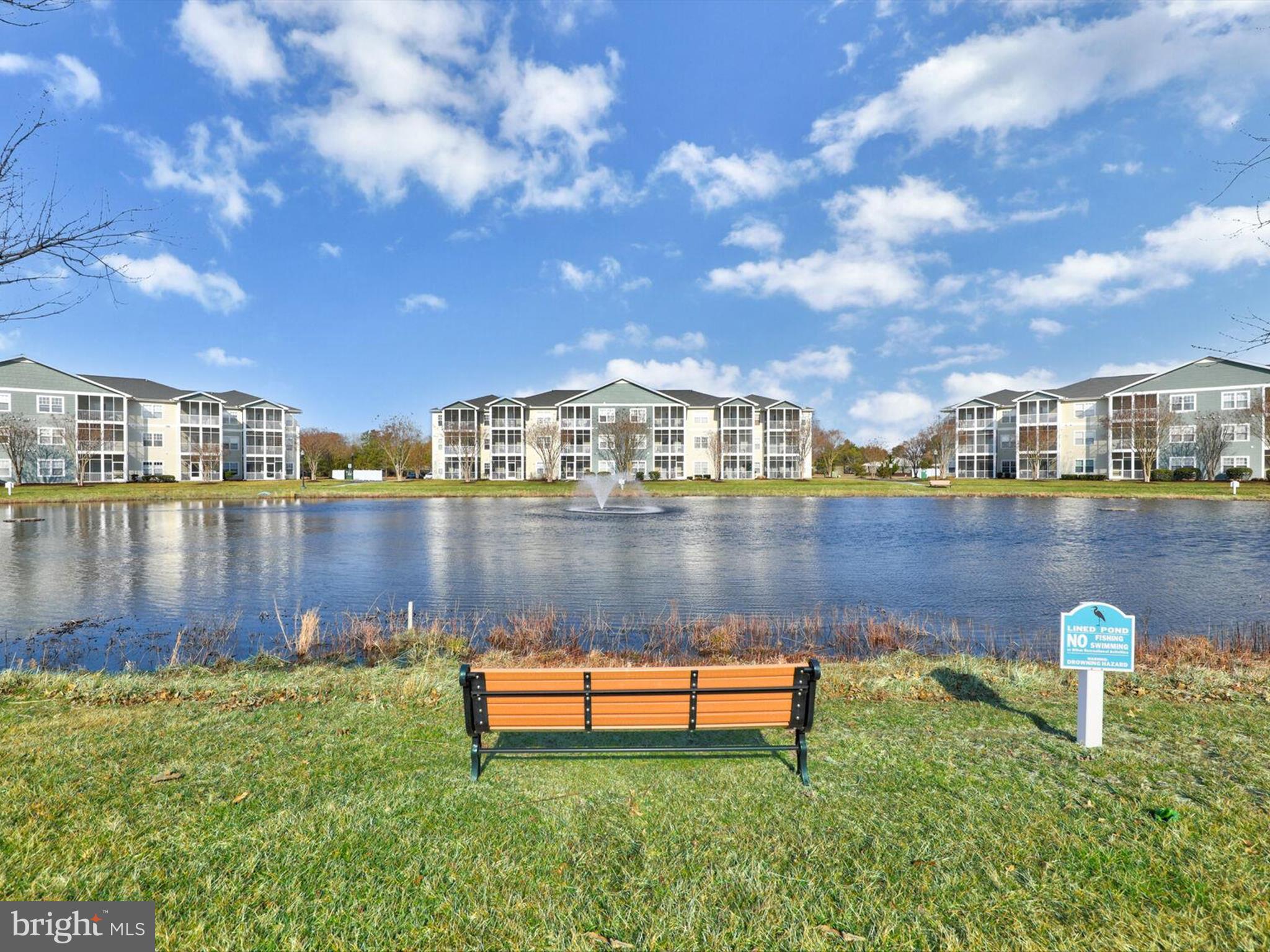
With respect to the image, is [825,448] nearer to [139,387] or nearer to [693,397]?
[693,397]

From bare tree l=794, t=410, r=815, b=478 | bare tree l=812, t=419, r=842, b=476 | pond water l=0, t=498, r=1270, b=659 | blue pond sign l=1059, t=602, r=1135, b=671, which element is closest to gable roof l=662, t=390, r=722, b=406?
bare tree l=794, t=410, r=815, b=478

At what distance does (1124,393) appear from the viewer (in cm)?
7519

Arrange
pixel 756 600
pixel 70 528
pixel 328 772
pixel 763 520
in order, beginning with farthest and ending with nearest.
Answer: pixel 763 520
pixel 70 528
pixel 756 600
pixel 328 772

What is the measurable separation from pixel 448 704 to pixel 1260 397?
90.5 meters

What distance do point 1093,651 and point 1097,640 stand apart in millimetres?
114

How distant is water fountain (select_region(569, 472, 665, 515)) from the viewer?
45.5 meters

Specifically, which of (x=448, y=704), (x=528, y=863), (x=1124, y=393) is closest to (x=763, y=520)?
(x=448, y=704)

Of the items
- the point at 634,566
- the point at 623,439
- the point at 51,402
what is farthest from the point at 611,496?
the point at 51,402

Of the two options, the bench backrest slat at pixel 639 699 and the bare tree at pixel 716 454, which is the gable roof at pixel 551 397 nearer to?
the bare tree at pixel 716 454

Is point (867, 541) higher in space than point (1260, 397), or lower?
lower

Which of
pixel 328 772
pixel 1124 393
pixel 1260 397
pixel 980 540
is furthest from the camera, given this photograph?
pixel 1124 393

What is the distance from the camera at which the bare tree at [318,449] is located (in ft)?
337

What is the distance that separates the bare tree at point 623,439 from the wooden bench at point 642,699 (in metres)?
72.1

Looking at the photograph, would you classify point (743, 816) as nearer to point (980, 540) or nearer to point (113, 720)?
point (113, 720)
